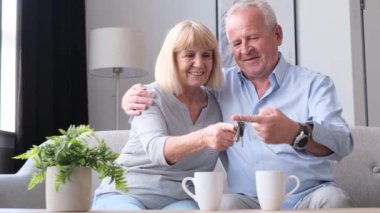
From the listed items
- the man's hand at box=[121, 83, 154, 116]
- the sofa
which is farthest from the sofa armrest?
the man's hand at box=[121, 83, 154, 116]

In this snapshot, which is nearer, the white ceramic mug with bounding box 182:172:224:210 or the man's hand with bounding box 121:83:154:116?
the white ceramic mug with bounding box 182:172:224:210

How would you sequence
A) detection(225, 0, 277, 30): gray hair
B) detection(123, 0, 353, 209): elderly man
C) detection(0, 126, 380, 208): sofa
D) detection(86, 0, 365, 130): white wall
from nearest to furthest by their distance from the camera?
→ detection(123, 0, 353, 209): elderly man < detection(225, 0, 277, 30): gray hair < detection(0, 126, 380, 208): sofa < detection(86, 0, 365, 130): white wall

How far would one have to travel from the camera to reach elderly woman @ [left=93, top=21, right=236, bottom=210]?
1.47 meters

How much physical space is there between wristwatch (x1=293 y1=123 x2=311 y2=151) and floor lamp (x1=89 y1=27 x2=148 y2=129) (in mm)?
1677

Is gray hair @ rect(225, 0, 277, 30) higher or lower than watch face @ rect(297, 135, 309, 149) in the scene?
higher

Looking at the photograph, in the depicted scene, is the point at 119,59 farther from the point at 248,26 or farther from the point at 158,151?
the point at 158,151

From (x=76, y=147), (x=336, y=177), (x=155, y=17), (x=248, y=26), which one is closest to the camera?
(x=76, y=147)

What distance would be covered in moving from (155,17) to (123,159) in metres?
1.95

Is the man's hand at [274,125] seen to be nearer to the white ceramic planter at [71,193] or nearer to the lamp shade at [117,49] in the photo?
the white ceramic planter at [71,193]

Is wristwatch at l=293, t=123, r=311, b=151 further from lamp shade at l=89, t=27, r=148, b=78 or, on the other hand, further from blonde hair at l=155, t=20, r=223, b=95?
lamp shade at l=89, t=27, r=148, b=78

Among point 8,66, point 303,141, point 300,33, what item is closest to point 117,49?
point 8,66

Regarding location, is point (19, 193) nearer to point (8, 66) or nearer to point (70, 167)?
point (70, 167)

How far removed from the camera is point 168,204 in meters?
1.51

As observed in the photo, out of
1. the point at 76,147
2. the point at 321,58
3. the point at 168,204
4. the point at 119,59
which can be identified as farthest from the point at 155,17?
the point at 76,147
